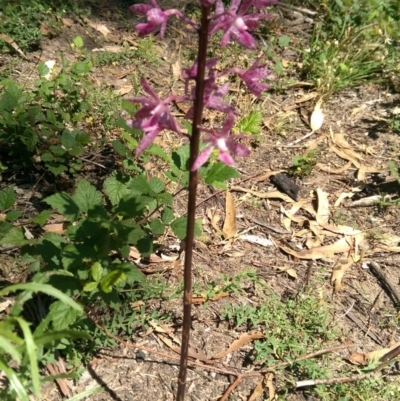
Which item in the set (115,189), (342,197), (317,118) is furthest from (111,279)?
(317,118)

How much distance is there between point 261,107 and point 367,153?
910 millimetres

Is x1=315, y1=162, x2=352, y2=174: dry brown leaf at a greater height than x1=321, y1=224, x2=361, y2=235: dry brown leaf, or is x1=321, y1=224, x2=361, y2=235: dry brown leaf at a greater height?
x1=315, y1=162, x2=352, y2=174: dry brown leaf

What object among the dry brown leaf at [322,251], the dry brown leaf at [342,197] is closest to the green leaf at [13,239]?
the dry brown leaf at [322,251]

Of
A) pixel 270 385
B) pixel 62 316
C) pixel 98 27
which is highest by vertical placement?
pixel 98 27

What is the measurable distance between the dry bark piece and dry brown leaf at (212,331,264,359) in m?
1.18

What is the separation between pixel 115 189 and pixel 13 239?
538 mm

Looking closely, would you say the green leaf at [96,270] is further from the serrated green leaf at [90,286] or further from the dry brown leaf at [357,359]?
the dry brown leaf at [357,359]

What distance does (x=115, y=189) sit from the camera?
8.46 ft

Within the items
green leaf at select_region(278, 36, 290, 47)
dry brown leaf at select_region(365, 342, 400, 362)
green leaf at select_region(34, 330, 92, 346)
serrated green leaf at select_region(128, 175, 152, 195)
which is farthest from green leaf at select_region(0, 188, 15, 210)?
green leaf at select_region(278, 36, 290, 47)

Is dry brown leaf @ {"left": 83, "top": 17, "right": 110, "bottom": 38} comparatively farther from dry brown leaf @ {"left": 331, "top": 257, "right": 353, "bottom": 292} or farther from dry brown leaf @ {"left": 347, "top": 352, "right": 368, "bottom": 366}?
dry brown leaf @ {"left": 347, "top": 352, "right": 368, "bottom": 366}

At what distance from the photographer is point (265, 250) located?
3.23 m

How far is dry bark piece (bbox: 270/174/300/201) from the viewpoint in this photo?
360cm

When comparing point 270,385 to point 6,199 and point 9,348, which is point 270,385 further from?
point 6,199

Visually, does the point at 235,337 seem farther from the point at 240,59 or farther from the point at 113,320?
the point at 240,59
